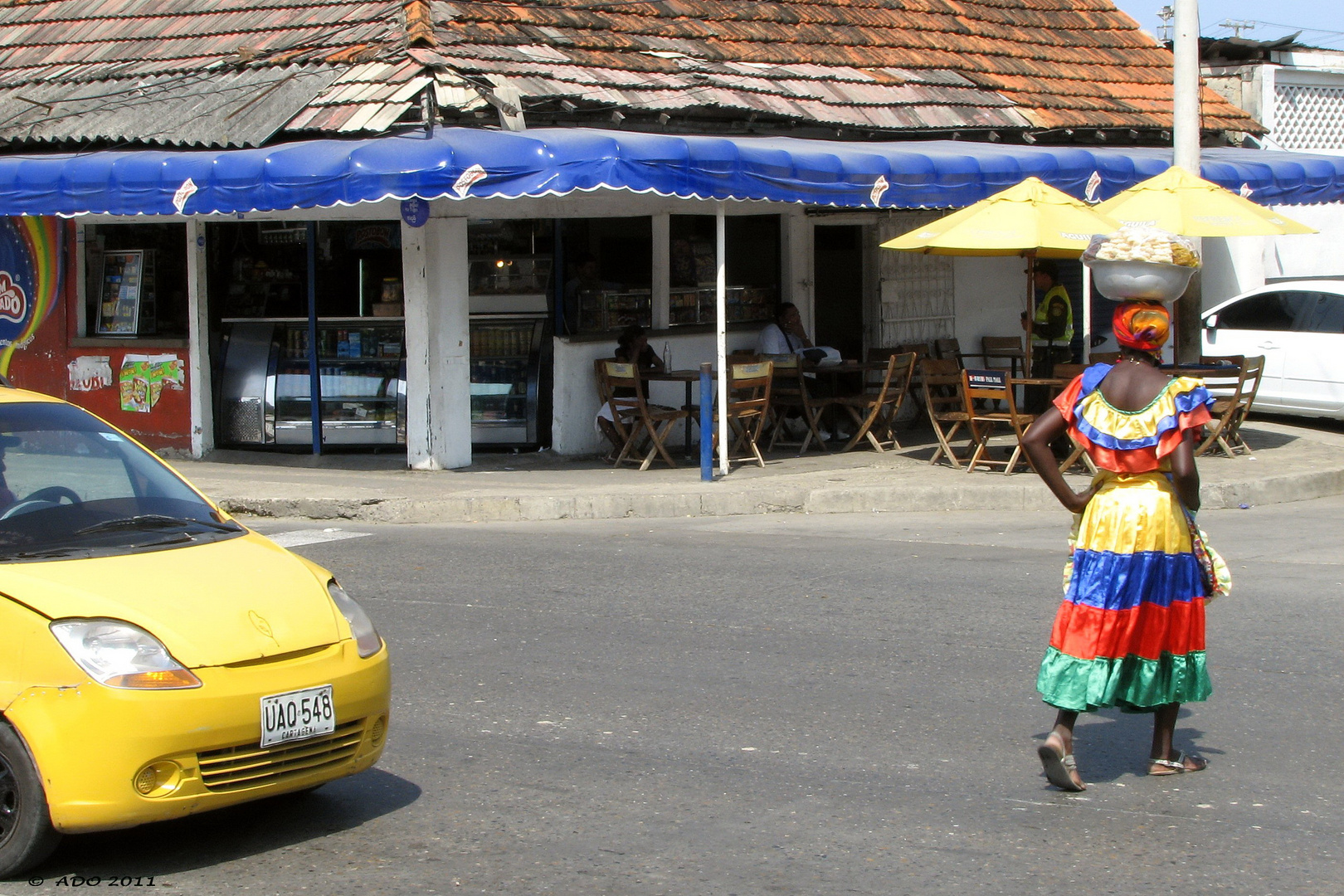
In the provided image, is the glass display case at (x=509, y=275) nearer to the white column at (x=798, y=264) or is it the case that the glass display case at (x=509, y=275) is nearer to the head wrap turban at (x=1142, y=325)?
the white column at (x=798, y=264)

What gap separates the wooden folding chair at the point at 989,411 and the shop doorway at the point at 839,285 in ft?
11.9

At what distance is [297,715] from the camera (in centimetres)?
456

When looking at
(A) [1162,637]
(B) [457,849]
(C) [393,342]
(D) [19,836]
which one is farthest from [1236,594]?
(C) [393,342]

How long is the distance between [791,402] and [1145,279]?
9106mm

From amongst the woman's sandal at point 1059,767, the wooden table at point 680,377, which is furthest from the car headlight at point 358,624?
the wooden table at point 680,377

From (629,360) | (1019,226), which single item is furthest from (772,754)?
(629,360)

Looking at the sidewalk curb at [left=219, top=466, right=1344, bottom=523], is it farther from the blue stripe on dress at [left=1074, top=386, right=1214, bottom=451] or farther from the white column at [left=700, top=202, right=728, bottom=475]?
the blue stripe on dress at [left=1074, top=386, right=1214, bottom=451]

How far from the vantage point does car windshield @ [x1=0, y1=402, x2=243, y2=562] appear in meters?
4.85

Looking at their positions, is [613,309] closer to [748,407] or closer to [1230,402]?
[748,407]

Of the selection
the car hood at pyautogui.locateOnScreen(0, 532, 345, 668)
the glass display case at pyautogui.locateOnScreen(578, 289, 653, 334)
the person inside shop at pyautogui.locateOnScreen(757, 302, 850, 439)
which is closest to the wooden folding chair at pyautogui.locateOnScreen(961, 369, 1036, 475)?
the person inside shop at pyautogui.locateOnScreen(757, 302, 850, 439)

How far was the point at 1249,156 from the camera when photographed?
53.0 ft

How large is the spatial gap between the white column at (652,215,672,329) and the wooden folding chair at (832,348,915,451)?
1920 millimetres

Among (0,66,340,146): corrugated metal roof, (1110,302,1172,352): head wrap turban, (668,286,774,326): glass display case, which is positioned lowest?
(1110,302,1172,352): head wrap turban

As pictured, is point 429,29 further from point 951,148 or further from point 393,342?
point 951,148
